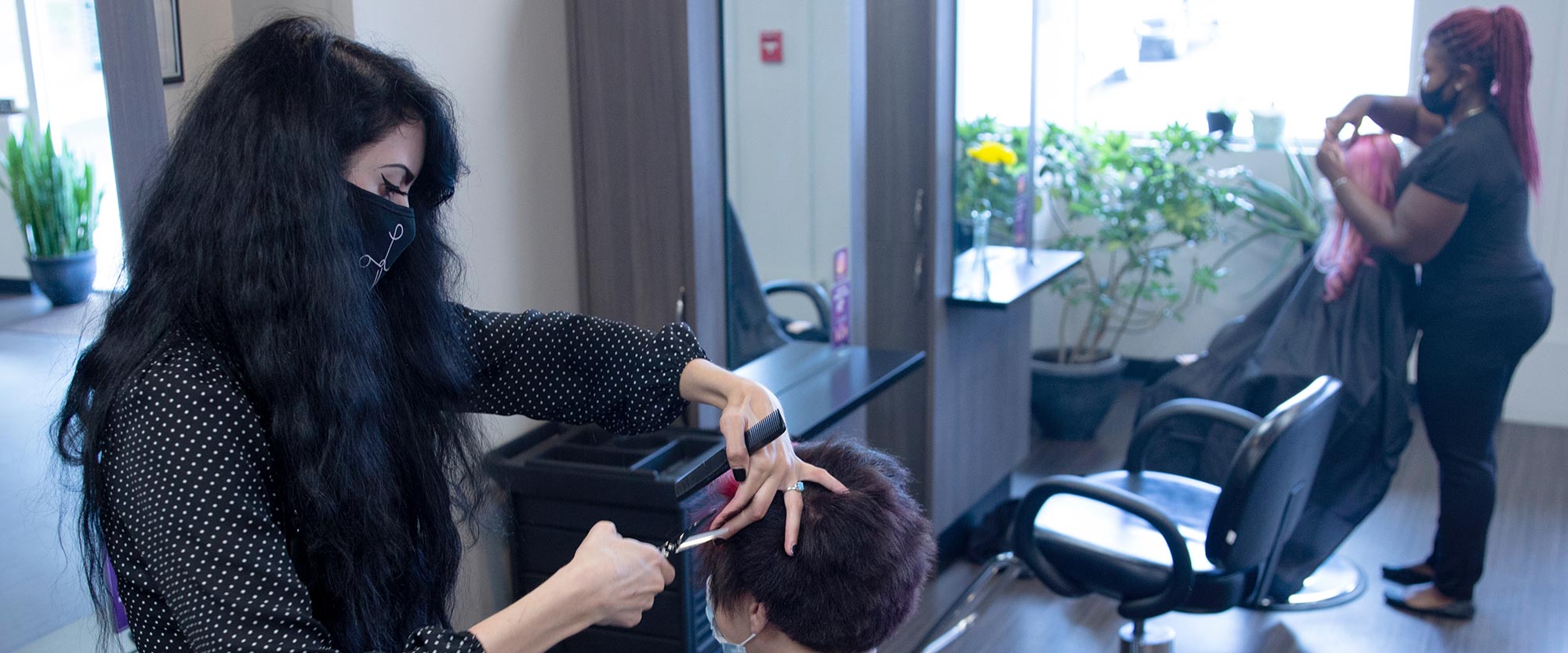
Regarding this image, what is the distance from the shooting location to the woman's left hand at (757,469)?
52.8 inches

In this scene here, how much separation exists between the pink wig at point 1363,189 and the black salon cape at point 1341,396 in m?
0.03

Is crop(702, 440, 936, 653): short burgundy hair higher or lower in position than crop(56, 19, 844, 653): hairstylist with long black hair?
lower

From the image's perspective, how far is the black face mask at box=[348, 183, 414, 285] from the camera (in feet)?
3.92

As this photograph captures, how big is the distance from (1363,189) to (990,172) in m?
1.00

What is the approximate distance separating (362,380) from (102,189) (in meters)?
0.58

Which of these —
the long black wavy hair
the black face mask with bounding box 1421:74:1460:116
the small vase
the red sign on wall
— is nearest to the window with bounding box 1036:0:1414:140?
the small vase

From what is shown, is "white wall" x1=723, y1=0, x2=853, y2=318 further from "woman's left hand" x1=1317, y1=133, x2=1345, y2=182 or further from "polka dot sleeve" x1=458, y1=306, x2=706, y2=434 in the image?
"woman's left hand" x1=1317, y1=133, x2=1345, y2=182

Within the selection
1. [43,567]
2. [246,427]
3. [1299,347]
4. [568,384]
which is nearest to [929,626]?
[1299,347]

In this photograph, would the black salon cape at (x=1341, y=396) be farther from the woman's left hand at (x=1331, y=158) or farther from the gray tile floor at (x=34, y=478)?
the gray tile floor at (x=34, y=478)

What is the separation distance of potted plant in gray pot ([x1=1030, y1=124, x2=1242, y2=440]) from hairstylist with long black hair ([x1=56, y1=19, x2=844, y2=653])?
11.0 feet

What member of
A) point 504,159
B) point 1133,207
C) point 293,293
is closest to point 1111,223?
point 1133,207

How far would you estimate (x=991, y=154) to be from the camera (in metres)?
3.38

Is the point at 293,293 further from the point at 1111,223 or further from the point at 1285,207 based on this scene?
the point at 1285,207

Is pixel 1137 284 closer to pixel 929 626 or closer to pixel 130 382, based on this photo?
pixel 929 626
